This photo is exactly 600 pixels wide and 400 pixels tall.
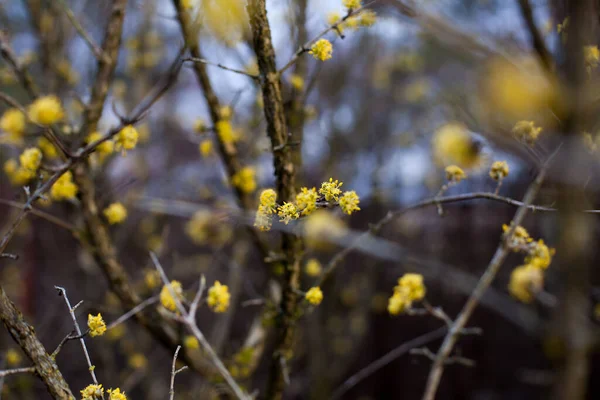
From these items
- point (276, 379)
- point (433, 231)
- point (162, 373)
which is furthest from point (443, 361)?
point (162, 373)

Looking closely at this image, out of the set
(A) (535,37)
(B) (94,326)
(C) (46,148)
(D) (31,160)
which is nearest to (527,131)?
(A) (535,37)

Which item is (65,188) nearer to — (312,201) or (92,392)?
(92,392)

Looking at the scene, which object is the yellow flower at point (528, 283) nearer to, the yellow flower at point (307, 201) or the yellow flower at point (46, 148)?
the yellow flower at point (307, 201)

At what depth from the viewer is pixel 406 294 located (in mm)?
1767

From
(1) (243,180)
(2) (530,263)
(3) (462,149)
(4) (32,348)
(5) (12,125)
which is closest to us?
(4) (32,348)

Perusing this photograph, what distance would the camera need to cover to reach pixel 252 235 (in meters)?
2.43

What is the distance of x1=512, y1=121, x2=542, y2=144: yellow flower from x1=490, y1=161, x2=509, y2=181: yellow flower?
0.10 metres

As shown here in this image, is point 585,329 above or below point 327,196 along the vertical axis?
below

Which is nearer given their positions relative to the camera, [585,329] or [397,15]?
[585,329]

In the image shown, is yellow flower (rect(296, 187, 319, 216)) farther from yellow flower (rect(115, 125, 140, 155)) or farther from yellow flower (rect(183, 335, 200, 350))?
yellow flower (rect(183, 335, 200, 350))

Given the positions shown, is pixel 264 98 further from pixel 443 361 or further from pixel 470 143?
pixel 443 361

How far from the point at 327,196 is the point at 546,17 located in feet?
4.98

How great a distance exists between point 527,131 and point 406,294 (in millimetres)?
710

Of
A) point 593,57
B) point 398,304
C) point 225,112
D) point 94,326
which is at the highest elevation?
point 593,57
